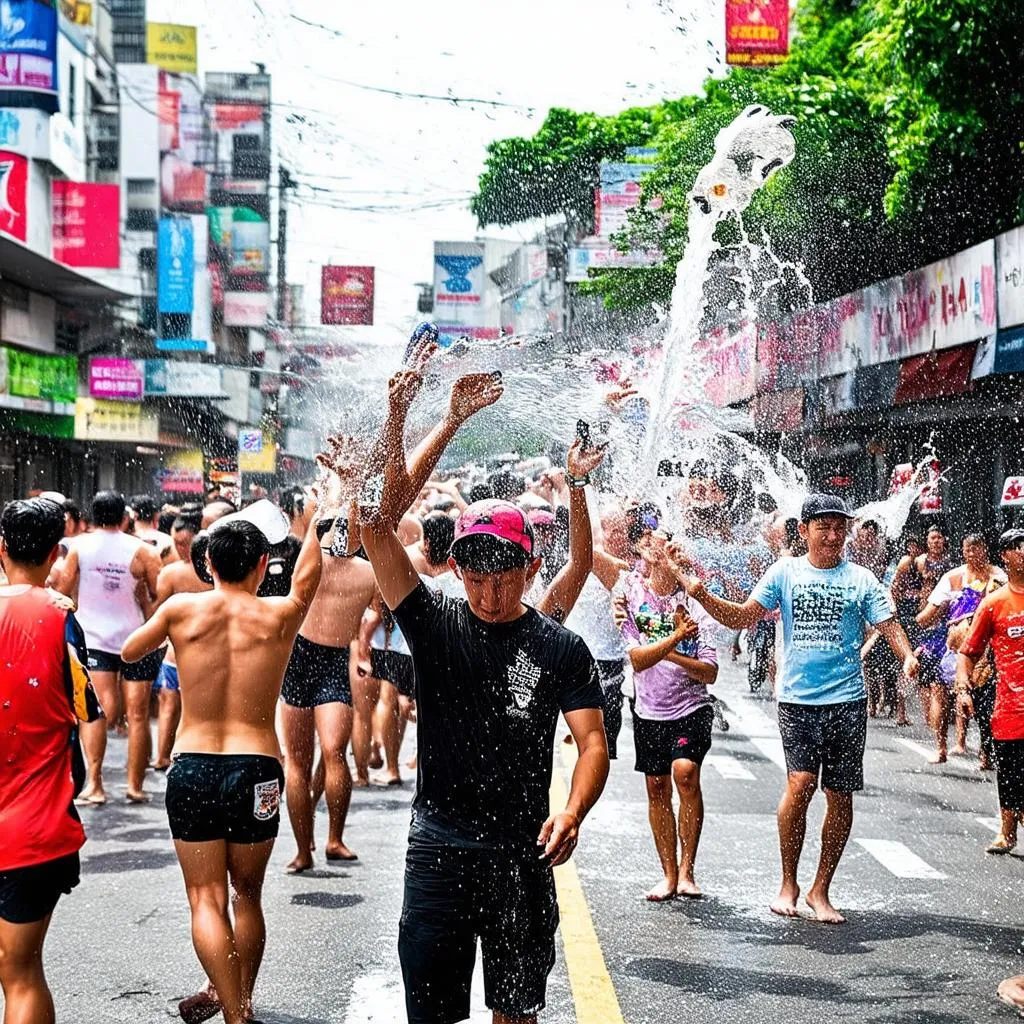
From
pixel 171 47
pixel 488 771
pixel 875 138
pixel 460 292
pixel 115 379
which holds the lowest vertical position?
pixel 488 771

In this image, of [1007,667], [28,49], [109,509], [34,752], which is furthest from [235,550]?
[28,49]

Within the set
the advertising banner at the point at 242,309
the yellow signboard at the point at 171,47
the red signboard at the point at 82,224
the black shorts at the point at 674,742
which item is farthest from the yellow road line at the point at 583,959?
the yellow signboard at the point at 171,47

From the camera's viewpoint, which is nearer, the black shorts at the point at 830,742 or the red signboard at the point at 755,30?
the black shorts at the point at 830,742

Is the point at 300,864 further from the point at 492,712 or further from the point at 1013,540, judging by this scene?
the point at 492,712

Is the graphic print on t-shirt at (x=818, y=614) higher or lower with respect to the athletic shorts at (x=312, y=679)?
higher

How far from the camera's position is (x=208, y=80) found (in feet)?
262

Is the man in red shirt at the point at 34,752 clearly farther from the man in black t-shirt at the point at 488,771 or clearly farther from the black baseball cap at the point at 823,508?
the black baseball cap at the point at 823,508

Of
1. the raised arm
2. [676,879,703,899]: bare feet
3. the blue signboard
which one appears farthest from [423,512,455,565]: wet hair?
the blue signboard

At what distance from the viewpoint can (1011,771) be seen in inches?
338

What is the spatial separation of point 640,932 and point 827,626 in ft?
5.36

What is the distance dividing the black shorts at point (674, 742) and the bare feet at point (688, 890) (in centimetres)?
51

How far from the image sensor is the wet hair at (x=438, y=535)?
9.79 m

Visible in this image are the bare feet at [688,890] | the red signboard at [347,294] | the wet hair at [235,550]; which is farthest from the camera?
the red signboard at [347,294]

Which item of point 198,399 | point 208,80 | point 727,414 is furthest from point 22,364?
A: point 208,80
